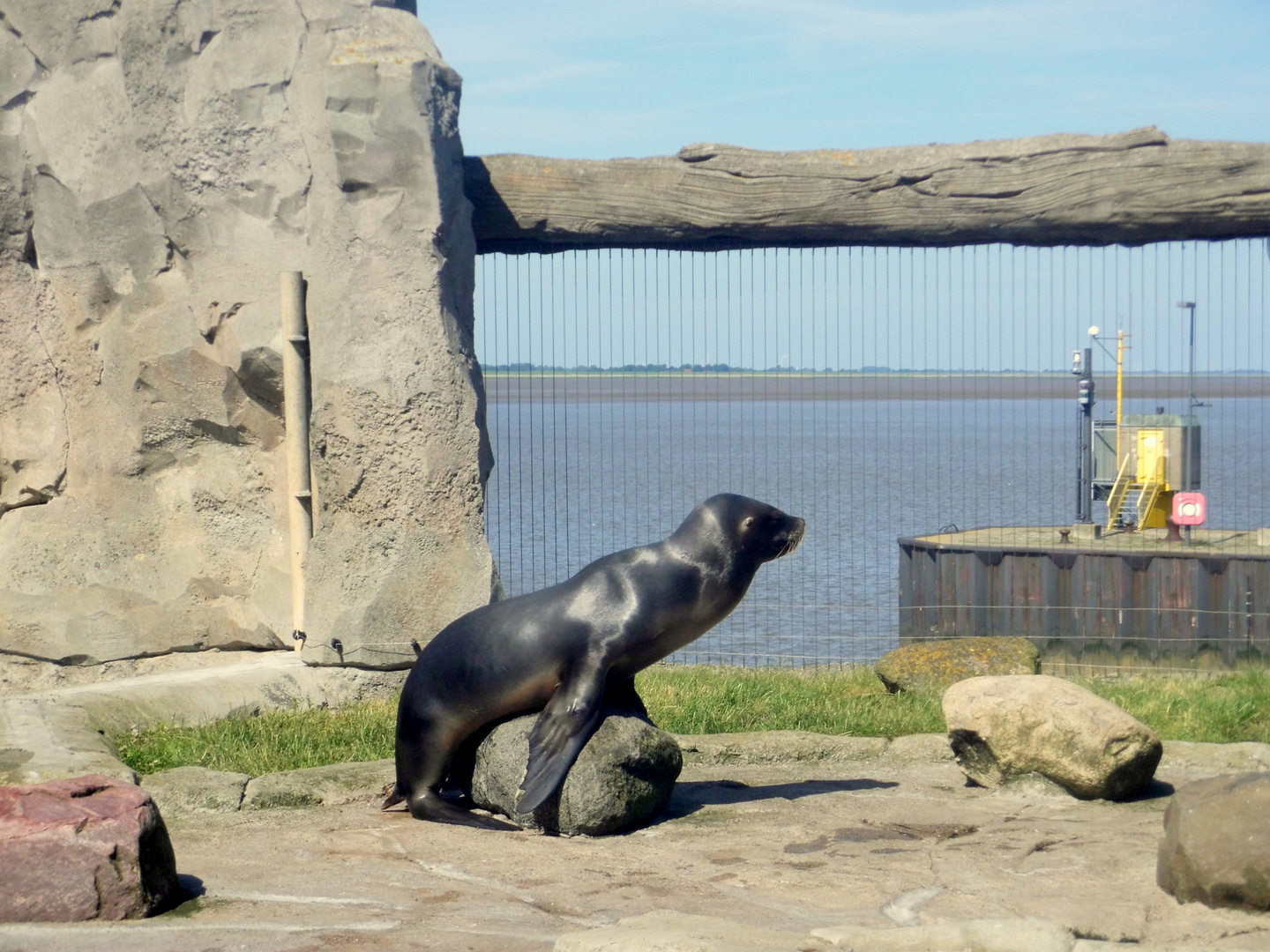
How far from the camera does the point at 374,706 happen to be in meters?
7.31

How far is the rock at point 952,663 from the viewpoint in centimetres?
832

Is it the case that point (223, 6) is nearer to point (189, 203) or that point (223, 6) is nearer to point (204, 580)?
point (189, 203)

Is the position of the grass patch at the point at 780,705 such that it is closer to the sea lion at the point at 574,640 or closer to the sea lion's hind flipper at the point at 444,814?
the sea lion at the point at 574,640


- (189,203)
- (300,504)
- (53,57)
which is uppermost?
(53,57)

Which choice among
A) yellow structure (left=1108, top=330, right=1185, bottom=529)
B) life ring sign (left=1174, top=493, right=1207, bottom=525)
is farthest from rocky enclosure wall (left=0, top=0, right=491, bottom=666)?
yellow structure (left=1108, top=330, right=1185, bottom=529)

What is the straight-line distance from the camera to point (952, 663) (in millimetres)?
8391

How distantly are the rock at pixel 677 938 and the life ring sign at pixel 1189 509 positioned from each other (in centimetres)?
1270

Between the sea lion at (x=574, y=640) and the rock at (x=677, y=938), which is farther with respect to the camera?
the sea lion at (x=574, y=640)

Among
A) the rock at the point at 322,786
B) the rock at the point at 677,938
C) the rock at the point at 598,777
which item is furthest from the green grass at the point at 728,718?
the rock at the point at 677,938

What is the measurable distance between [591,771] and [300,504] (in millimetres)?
3352

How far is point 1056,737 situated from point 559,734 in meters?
2.04

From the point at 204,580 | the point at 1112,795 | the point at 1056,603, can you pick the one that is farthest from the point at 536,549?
the point at 1112,795

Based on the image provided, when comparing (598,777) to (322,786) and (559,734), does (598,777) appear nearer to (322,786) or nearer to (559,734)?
(559,734)

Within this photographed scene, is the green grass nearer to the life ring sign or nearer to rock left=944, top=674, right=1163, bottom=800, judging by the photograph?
rock left=944, top=674, right=1163, bottom=800
